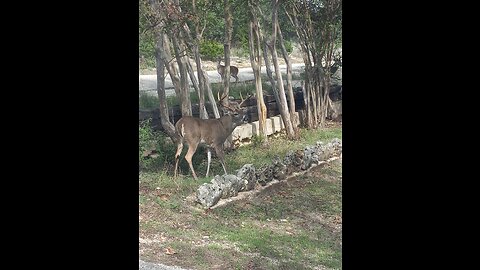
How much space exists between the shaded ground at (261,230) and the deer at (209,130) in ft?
0.78

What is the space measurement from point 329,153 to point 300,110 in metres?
0.29

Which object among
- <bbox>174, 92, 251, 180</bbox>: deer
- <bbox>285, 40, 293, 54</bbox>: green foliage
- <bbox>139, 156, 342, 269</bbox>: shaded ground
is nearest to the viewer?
<bbox>139, 156, 342, 269</bbox>: shaded ground

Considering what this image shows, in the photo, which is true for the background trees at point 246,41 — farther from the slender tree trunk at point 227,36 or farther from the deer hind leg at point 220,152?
the deer hind leg at point 220,152

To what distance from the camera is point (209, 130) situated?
169 inches

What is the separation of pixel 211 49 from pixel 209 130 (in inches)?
16.3

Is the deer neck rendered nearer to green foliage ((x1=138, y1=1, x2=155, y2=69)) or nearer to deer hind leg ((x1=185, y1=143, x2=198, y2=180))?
deer hind leg ((x1=185, y1=143, x2=198, y2=180))

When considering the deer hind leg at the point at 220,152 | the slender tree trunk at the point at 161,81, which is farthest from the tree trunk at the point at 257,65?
the slender tree trunk at the point at 161,81

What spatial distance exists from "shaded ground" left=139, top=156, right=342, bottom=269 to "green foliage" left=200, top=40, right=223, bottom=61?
704mm

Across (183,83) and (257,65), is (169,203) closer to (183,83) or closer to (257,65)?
(183,83)

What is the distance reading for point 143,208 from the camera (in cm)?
434

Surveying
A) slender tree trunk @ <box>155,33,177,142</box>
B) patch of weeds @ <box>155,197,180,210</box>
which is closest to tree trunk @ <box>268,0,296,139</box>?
slender tree trunk @ <box>155,33,177,142</box>

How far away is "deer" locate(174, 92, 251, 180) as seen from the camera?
4293 mm

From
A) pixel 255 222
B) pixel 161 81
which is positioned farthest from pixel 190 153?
pixel 255 222
